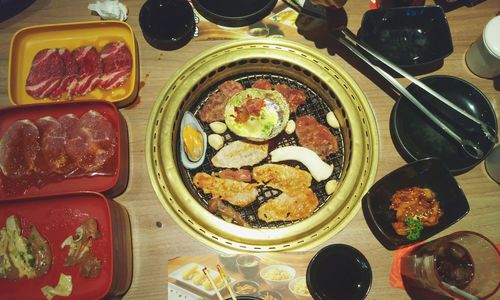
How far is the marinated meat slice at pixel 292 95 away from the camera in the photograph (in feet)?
9.96

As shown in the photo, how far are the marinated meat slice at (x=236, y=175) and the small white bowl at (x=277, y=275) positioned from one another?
654 mm

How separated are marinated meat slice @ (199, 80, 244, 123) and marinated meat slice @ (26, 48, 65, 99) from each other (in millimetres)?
1068

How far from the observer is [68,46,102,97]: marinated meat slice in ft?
9.59

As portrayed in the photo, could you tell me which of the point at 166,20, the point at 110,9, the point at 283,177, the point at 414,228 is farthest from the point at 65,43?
the point at 414,228

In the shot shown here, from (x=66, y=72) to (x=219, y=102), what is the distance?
114cm

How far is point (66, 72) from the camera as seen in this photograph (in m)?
2.98

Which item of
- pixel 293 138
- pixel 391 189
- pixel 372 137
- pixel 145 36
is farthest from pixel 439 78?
pixel 145 36

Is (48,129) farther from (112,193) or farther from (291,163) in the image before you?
(291,163)

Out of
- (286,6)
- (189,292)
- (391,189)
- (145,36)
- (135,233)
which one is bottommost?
(189,292)

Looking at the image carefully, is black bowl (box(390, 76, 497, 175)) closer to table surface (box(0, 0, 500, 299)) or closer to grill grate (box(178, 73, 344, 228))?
table surface (box(0, 0, 500, 299))

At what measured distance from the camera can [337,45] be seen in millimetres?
3064

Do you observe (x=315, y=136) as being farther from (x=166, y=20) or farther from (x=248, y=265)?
(x=166, y=20)

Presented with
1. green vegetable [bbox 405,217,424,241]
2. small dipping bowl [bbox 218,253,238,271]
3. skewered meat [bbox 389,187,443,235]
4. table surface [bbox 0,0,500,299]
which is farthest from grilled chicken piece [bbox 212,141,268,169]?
green vegetable [bbox 405,217,424,241]

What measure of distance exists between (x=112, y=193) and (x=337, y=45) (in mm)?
1943
